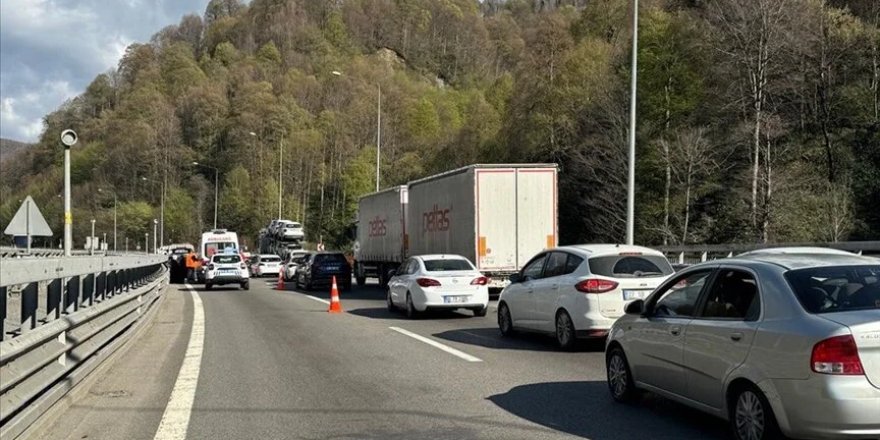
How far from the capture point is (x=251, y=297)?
28344 millimetres

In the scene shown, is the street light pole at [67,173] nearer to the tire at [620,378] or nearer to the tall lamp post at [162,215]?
Result: the tire at [620,378]

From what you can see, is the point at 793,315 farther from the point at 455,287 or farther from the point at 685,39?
the point at 685,39

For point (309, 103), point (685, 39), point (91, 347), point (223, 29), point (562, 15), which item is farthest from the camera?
point (223, 29)

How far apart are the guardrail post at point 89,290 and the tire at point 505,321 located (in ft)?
21.4

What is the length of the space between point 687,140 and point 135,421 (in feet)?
117

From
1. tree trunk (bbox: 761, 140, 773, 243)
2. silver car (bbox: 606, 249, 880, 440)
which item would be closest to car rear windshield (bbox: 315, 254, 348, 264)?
tree trunk (bbox: 761, 140, 773, 243)

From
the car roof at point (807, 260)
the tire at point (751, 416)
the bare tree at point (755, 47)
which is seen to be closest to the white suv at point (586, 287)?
the car roof at point (807, 260)

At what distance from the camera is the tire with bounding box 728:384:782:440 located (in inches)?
230

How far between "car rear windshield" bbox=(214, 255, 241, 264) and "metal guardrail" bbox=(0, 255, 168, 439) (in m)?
20.6

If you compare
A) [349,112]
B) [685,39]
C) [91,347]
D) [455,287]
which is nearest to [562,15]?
[685,39]

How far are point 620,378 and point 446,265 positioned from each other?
34.2 ft

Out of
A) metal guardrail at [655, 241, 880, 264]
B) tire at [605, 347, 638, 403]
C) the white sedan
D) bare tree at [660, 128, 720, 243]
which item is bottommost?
tire at [605, 347, 638, 403]

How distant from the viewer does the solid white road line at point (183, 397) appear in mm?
7215

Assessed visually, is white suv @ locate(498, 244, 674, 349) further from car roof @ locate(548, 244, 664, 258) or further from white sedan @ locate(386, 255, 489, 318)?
white sedan @ locate(386, 255, 489, 318)
